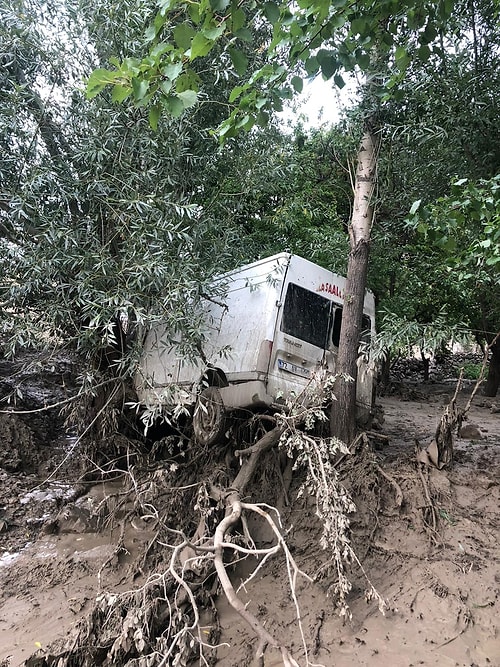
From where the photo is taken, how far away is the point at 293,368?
558cm

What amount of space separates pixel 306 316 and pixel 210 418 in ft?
5.56

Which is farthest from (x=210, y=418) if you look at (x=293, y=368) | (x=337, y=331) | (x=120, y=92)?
(x=120, y=92)

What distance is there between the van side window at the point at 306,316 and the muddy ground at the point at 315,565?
4.97 ft

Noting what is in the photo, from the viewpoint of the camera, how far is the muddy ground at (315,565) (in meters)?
3.96

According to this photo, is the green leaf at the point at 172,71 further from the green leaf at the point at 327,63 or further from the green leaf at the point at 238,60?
the green leaf at the point at 327,63

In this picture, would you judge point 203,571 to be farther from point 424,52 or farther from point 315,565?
point 424,52

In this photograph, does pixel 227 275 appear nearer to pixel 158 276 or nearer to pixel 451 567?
pixel 158 276

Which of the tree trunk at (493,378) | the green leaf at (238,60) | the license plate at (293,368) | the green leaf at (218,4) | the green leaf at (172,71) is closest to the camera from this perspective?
the green leaf at (218,4)

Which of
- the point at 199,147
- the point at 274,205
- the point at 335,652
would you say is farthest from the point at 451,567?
the point at 274,205

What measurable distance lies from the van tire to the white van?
0.01 metres

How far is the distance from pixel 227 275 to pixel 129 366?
1580 millimetres

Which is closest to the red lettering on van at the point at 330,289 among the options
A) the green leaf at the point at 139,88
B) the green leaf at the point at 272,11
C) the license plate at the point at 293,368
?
the license plate at the point at 293,368

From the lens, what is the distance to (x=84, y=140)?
17.1 ft

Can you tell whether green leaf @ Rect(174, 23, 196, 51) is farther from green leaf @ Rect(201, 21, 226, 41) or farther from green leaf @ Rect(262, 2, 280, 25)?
green leaf @ Rect(262, 2, 280, 25)
